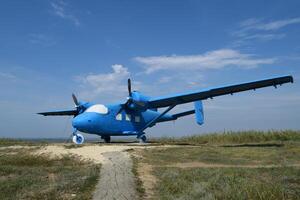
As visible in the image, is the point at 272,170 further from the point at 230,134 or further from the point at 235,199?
the point at 230,134

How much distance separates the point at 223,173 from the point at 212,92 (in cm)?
1478

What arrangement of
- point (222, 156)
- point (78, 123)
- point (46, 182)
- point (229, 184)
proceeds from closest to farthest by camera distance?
point (229, 184), point (46, 182), point (222, 156), point (78, 123)

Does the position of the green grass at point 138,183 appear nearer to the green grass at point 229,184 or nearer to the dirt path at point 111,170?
the dirt path at point 111,170

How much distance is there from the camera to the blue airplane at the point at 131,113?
27.8m

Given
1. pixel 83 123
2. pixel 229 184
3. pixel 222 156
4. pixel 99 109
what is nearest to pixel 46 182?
pixel 229 184

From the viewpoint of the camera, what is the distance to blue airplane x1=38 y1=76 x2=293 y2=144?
2783 centimetres

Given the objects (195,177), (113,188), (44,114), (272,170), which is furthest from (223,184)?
(44,114)

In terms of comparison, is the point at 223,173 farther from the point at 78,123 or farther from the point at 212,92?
the point at 78,123

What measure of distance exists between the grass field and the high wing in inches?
203

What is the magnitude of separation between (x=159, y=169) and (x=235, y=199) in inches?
273

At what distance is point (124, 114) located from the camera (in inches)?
→ 1243

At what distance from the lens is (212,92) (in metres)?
27.6

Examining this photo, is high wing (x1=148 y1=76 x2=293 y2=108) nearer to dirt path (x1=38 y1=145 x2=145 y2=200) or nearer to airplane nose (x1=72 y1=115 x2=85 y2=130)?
airplane nose (x1=72 y1=115 x2=85 y2=130)

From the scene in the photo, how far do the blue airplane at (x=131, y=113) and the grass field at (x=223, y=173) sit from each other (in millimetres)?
6088
